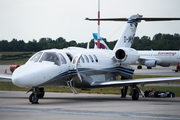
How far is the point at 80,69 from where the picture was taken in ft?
57.4

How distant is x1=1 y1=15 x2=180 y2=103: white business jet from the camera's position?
14.9 m

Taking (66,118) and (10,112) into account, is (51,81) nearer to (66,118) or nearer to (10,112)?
(10,112)

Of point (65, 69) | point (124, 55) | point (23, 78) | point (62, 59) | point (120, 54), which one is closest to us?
point (23, 78)

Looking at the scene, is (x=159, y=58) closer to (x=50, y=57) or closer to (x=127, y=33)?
(x=127, y=33)

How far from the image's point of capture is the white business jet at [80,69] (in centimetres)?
1492

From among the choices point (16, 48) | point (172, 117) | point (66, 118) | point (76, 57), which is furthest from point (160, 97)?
point (16, 48)

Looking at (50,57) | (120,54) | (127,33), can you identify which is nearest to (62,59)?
(50,57)

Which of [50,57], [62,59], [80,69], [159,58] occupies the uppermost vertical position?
[50,57]

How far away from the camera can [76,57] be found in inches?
667

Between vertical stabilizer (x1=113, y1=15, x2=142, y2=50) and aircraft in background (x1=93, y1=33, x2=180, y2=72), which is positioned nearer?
vertical stabilizer (x1=113, y1=15, x2=142, y2=50)

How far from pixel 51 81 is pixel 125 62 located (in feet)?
20.6

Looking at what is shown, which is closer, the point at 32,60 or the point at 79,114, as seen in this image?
the point at 79,114

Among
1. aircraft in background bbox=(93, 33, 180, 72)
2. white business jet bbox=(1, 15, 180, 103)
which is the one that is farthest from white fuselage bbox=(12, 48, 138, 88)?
aircraft in background bbox=(93, 33, 180, 72)

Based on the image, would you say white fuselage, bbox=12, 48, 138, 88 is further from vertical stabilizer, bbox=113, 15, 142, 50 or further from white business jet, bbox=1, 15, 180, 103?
vertical stabilizer, bbox=113, 15, 142, 50
